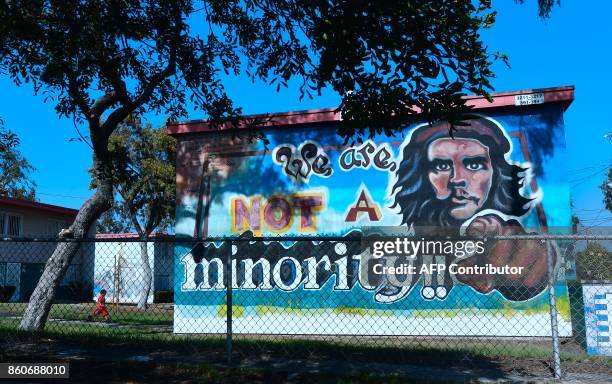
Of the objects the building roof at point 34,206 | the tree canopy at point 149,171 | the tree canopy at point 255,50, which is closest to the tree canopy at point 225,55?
the tree canopy at point 255,50

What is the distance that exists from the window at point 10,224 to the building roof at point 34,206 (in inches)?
28.5

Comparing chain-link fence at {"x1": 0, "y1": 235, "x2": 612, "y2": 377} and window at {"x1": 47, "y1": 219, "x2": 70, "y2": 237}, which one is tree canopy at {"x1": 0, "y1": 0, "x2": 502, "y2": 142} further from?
window at {"x1": 47, "y1": 219, "x2": 70, "y2": 237}

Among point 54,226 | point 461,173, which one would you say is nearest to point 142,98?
point 461,173

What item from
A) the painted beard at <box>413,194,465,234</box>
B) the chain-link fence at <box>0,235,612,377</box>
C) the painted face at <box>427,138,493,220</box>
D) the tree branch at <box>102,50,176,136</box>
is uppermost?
the tree branch at <box>102,50,176,136</box>

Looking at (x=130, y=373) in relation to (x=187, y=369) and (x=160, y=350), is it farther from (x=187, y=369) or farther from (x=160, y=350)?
(x=160, y=350)

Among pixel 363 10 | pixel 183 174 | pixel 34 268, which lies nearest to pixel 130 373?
pixel 363 10

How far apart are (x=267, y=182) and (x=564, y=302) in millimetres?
6465

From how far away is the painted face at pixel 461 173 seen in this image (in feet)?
37.5

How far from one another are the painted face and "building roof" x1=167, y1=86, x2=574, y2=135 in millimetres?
882

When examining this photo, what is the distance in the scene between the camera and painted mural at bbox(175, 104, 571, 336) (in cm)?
1111

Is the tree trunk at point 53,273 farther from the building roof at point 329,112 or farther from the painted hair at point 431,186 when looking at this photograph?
the painted hair at point 431,186

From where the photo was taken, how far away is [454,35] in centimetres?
514

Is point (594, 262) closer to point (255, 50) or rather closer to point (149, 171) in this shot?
point (255, 50)

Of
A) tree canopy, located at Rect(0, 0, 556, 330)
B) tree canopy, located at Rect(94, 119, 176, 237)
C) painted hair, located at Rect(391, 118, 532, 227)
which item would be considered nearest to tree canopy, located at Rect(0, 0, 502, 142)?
tree canopy, located at Rect(0, 0, 556, 330)
